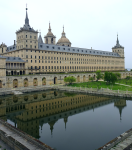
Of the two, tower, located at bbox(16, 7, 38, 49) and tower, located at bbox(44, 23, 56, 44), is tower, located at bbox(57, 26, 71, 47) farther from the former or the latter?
tower, located at bbox(16, 7, 38, 49)

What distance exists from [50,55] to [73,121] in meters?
47.3

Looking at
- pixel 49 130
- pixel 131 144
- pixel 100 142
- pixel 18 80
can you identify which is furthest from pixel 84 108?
pixel 18 80

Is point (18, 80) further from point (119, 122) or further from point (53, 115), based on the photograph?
point (119, 122)

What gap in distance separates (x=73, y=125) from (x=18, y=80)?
111 ft

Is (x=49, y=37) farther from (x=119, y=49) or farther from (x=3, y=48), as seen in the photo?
(x=119, y=49)

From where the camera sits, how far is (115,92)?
128 ft

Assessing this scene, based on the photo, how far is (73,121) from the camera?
2267cm

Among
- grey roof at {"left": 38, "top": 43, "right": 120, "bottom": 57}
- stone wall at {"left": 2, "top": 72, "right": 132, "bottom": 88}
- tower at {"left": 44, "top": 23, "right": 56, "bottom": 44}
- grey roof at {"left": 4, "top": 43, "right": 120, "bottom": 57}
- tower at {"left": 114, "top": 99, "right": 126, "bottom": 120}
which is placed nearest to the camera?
Result: tower at {"left": 114, "top": 99, "right": 126, "bottom": 120}

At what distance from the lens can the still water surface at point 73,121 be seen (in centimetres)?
1683

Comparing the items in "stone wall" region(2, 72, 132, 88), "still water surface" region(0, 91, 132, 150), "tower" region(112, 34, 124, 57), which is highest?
"tower" region(112, 34, 124, 57)

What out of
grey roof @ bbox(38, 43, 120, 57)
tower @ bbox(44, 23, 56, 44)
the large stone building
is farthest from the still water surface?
tower @ bbox(44, 23, 56, 44)

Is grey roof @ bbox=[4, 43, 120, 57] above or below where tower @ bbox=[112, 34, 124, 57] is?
below

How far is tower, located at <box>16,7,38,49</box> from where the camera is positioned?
58.8m

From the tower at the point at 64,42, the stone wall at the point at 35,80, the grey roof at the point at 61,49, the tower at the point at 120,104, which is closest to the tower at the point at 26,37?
the grey roof at the point at 61,49
